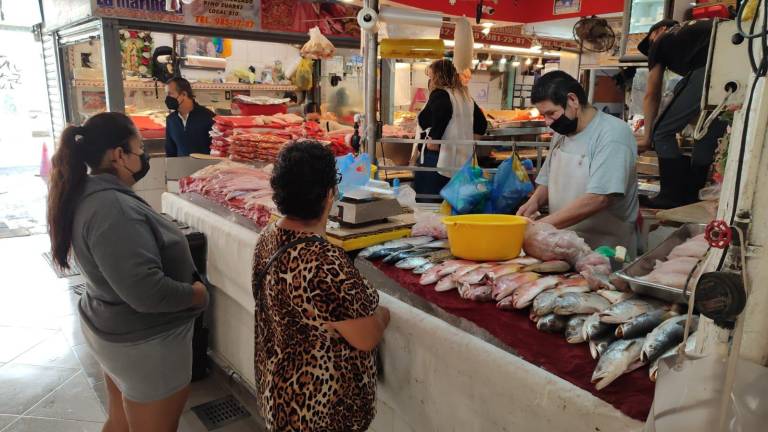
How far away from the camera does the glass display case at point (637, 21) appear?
5.08 meters

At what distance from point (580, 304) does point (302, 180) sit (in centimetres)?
94

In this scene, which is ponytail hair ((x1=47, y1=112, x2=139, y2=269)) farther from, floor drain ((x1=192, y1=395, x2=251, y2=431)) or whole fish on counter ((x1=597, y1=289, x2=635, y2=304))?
whole fish on counter ((x1=597, y1=289, x2=635, y2=304))

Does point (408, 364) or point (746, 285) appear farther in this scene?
point (408, 364)

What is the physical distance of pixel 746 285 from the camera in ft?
→ 3.44

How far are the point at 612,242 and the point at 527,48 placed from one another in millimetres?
7828

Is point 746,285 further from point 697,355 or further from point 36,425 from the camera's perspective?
point 36,425

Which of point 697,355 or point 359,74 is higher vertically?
point 359,74

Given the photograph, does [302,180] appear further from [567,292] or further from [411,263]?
[567,292]

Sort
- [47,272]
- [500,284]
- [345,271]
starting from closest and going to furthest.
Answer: [345,271] < [500,284] < [47,272]

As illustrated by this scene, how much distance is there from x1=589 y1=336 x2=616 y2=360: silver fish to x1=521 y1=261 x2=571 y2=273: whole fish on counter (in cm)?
52

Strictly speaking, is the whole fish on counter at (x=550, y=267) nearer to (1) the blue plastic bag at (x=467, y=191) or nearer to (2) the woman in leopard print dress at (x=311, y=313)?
(2) the woman in leopard print dress at (x=311, y=313)

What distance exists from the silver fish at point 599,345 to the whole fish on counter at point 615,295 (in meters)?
0.20

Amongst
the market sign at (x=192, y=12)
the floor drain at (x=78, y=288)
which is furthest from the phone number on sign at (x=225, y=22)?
the floor drain at (x=78, y=288)

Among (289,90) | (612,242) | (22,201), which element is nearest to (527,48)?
(289,90)
